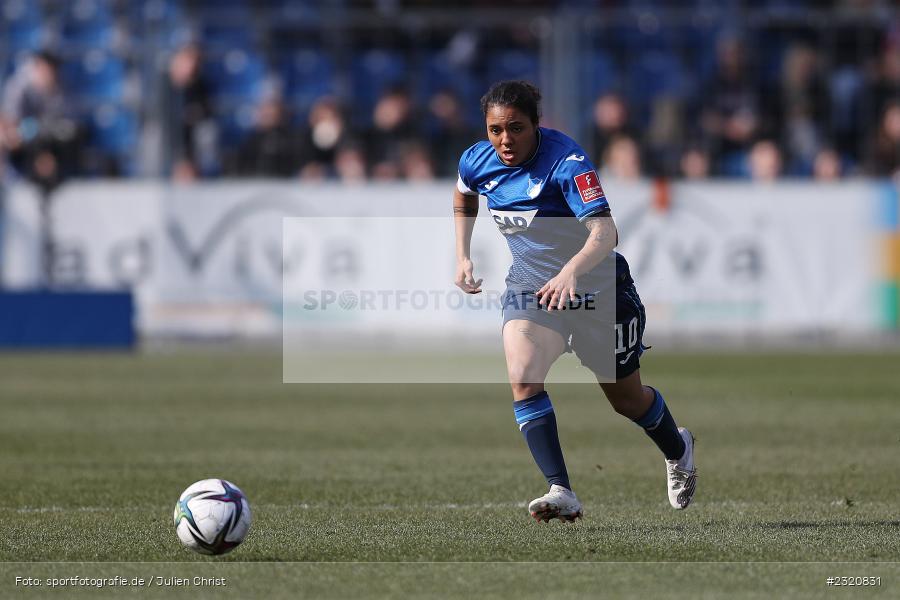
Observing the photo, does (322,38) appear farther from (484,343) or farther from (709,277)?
(709,277)

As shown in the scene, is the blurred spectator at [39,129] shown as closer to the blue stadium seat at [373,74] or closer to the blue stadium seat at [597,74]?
the blue stadium seat at [373,74]

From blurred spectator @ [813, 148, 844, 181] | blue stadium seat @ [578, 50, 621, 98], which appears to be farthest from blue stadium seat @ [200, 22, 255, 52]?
blurred spectator @ [813, 148, 844, 181]

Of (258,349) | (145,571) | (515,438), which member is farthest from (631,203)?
(145,571)

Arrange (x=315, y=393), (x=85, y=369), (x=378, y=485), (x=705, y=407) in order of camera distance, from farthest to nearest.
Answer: (x=85, y=369) → (x=315, y=393) → (x=705, y=407) → (x=378, y=485)

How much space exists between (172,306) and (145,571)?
1441cm

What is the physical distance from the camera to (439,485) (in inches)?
366

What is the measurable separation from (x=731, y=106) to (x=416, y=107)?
4.51m

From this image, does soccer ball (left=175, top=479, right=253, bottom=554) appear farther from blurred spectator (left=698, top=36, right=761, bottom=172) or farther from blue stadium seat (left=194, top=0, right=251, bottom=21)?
blue stadium seat (left=194, top=0, right=251, bottom=21)

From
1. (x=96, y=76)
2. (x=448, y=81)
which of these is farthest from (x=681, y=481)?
(x=96, y=76)

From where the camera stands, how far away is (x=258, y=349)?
20578 millimetres

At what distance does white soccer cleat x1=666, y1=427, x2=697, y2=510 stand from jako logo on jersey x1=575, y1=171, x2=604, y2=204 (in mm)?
1585

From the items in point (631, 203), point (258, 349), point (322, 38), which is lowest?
point (258, 349)

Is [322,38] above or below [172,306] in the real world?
above

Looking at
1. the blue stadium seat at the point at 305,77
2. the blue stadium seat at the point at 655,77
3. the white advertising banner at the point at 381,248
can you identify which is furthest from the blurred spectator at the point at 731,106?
the blue stadium seat at the point at 305,77
